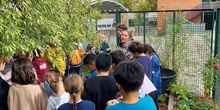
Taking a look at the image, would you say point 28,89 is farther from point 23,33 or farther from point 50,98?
point 23,33

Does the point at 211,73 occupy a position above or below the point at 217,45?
below

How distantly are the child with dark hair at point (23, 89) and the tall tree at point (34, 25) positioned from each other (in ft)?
1.08

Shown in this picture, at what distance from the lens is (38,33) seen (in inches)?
102

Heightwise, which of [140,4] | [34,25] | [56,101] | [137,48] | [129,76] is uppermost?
[140,4]

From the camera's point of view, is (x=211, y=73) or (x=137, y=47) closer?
(x=137, y=47)

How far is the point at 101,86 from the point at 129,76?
33.0 inches

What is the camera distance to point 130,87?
1929mm

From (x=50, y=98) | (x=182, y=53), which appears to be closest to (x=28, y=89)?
(x=50, y=98)

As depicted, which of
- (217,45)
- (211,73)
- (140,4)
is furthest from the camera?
(140,4)

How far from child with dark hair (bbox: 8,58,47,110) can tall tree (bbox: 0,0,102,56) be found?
329 mm

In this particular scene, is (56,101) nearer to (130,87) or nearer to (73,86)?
(73,86)

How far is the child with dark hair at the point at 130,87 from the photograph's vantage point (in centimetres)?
189

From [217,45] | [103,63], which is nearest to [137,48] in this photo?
[103,63]

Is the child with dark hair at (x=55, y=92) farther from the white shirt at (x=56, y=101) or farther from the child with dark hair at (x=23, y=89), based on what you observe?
the child with dark hair at (x=23, y=89)
